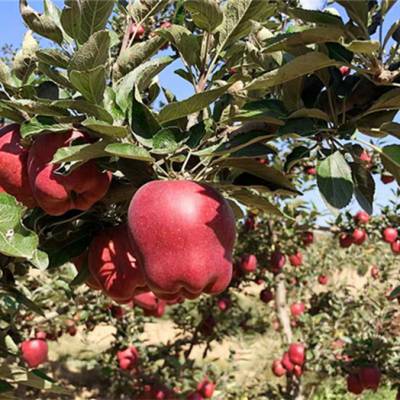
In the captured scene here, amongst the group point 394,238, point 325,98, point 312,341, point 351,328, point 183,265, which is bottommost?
point 351,328

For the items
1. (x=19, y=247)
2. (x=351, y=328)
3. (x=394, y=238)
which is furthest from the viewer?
(x=351, y=328)

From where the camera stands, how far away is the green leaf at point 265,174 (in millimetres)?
899

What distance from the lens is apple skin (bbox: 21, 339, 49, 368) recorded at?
8.66 ft

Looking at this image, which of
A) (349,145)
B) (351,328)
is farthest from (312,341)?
(349,145)

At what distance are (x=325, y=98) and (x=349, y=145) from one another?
10 centimetres

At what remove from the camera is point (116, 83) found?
94 centimetres

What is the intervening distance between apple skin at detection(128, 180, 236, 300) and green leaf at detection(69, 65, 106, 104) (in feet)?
0.54

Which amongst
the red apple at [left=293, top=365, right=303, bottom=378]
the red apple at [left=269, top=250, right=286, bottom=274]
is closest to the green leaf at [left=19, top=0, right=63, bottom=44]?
the red apple at [left=269, top=250, right=286, bottom=274]

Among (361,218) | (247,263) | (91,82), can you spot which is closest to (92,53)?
(91,82)

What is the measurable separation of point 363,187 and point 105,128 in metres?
0.47

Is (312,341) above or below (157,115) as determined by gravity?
below

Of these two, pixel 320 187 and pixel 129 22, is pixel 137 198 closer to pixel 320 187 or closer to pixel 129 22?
pixel 320 187

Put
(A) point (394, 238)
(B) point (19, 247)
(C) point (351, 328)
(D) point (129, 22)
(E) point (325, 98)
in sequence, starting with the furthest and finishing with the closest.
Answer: (C) point (351, 328) < (A) point (394, 238) < (D) point (129, 22) < (E) point (325, 98) < (B) point (19, 247)

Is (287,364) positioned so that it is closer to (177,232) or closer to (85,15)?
(177,232)
